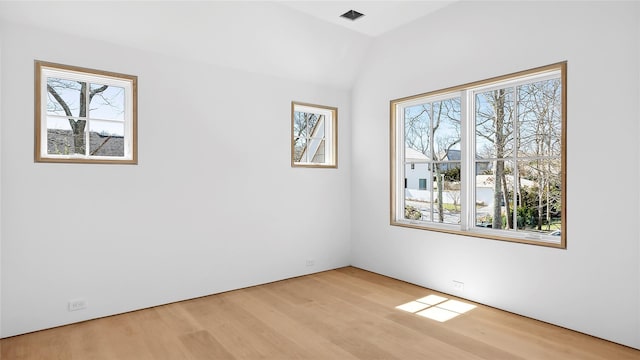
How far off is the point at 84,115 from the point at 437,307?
152 inches

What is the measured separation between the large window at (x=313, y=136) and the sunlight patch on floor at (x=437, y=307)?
7.12ft

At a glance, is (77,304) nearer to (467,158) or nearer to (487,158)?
(467,158)

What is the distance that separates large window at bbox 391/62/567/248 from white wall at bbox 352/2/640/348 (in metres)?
0.11

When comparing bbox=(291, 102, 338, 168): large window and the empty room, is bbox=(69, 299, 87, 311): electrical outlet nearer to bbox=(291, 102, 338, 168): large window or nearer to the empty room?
the empty room

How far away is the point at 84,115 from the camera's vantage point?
3357 mm

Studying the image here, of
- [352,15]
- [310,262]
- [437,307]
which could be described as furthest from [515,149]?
[310,262]

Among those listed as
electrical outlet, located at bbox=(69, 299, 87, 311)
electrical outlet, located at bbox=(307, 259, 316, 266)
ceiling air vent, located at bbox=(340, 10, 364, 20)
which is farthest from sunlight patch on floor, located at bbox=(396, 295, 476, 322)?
ceiling air vent, located at bbox=(340, 10, 364, 20)

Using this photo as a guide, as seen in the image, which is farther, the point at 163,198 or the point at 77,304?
the point at 163,198

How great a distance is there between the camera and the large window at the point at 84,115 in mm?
3148

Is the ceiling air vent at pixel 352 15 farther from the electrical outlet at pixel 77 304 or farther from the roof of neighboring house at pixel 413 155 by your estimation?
the electrical outlet at pixel 77 304

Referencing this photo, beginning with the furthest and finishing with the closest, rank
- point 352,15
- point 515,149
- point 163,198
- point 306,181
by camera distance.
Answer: point 306,181 < point 352,15 < point 163,198 < point 515,149

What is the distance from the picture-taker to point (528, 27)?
325 centimetres

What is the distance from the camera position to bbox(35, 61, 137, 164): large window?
3.15 metres

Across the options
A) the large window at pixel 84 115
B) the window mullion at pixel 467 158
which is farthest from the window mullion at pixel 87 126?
the window mullion at pixel 467 158
